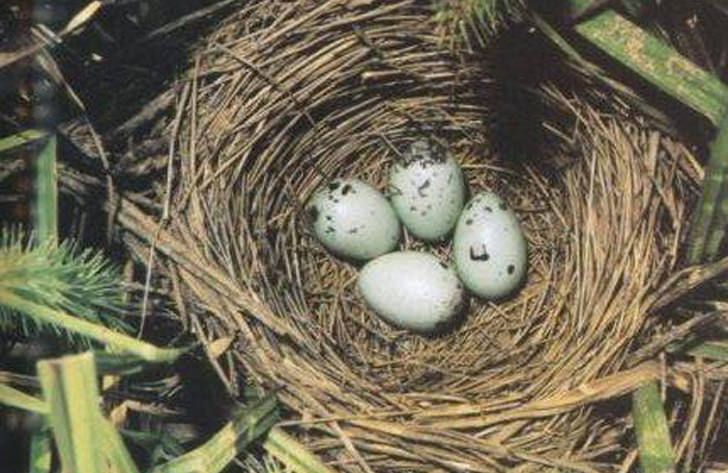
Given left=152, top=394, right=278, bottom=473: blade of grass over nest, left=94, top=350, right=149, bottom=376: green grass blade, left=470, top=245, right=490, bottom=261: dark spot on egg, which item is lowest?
left=152, top=394, right=278, bottom=473: blade of grass over nest

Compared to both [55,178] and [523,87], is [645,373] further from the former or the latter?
[55,178]

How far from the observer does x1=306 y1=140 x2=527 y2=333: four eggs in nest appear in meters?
1.52

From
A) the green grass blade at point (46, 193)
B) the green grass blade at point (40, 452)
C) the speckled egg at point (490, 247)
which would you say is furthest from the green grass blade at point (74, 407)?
the speckled egg at point (490, 247)

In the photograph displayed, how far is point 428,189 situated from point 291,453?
22.2 inches

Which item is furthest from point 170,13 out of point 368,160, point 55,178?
point 368,160

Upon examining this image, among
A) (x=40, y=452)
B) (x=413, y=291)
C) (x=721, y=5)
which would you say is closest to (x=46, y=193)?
(x=40, y=452)

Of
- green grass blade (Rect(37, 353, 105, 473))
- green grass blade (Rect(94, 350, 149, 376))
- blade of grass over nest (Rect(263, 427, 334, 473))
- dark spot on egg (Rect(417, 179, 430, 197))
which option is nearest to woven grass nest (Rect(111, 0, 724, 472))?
blade of grass over nest (Rect(263, 427, 334, 473))

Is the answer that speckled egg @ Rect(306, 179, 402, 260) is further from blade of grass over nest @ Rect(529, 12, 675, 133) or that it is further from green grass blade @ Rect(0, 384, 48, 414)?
green grass blade @ Rect(0, 384, 48, 414)

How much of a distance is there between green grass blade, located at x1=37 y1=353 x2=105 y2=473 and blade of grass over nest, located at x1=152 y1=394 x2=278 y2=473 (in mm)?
292

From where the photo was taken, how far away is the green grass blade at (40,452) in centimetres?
111

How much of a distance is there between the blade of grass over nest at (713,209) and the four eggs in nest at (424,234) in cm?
34

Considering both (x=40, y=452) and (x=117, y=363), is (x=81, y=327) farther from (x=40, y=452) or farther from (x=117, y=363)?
(x=40, y=452)

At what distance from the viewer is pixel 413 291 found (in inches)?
59.5

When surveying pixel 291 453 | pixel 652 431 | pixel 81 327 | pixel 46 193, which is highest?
pixel 46 193
